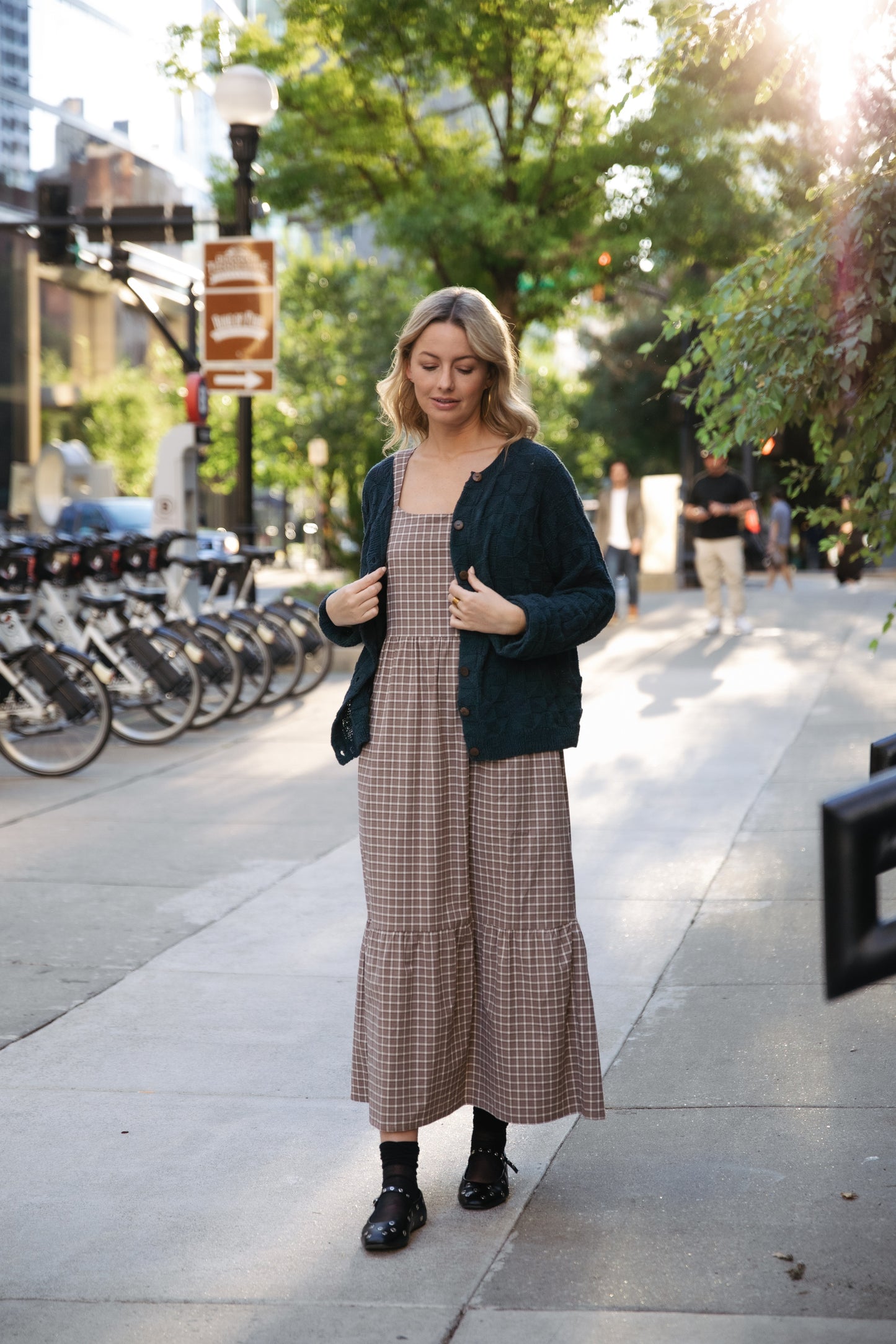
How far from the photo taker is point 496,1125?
354cm

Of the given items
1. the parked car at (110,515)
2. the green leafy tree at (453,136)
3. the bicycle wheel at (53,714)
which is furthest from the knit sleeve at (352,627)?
the parked car at (110,515)

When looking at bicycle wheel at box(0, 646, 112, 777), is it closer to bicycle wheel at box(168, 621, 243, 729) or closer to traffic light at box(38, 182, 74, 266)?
bicycle wheel at box(168, 621, 243, 729)

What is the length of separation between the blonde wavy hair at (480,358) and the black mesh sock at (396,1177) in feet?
4.90

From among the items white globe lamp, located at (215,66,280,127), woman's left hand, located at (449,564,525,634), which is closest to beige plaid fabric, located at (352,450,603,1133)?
woman's left hand, located at (449,564,525,634)

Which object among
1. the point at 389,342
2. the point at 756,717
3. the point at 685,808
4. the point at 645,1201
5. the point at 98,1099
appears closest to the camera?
the point at 645,1201

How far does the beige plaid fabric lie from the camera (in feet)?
11.3

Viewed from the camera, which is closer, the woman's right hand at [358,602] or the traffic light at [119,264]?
the woman's right hand at [358,602]

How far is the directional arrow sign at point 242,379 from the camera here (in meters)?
13.7

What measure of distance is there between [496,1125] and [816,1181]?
2.33 feet

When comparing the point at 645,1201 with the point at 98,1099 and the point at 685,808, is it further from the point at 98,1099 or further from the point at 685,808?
the point at 685,808

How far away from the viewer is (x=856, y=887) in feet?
6.38

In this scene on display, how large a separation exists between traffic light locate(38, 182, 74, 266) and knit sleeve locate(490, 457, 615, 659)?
13.0 metres

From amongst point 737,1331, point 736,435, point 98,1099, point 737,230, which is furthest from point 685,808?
point 737,230

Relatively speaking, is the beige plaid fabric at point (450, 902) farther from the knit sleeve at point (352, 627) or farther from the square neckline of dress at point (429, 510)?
the knit sleeve at point (352, 627)
